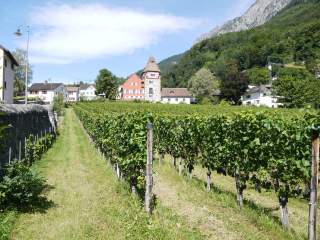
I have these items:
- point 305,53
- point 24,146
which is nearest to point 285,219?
point 24,146

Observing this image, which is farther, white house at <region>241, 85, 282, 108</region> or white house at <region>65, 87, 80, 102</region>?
white house at <region>65, 87, 80, 102</region>

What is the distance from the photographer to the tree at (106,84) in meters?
120

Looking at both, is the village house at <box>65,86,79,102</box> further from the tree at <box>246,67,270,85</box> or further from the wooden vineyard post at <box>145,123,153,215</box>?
the wooden vineyard post at <box>145,123,153,215</box>

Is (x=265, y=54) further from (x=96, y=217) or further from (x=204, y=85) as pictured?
(x=96, y=217)

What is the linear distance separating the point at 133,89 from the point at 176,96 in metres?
14.4

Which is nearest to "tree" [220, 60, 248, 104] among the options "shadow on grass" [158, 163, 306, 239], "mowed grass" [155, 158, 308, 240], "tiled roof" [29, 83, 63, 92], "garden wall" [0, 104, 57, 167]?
"tiled roof" [29, 83, 63, 92]

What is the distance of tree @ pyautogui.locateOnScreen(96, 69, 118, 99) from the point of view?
120125 mm

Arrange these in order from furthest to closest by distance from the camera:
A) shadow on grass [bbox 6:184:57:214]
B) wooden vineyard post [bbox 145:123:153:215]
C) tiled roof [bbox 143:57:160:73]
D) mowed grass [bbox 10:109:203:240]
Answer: tiled roof [bbox 143:57:160:73]
shadow on grass [bbox 6:184:57:214]
wooden vineyard post [bbox 145:123:153:215]
mowed grass [bbox 10:109:203:240]

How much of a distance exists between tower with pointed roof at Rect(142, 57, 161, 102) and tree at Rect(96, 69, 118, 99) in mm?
9851

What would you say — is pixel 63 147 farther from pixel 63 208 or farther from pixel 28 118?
pixel 63 208

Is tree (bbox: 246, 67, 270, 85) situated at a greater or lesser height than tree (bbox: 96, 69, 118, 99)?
greater

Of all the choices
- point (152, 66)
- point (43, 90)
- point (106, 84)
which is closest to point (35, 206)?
point (106, 84)

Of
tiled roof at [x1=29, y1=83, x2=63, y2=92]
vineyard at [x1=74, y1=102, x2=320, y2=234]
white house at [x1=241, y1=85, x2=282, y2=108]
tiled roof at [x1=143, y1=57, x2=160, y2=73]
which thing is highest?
tiled roof at [x1=143, y1=57, x2=160, y2=73]

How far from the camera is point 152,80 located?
396 ft
